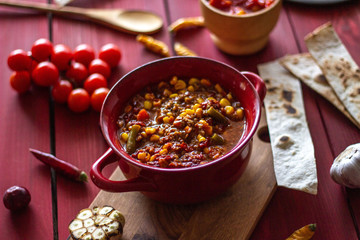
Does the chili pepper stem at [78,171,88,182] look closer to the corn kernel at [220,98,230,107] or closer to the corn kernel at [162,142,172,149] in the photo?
the corn kernel at [162,142,172,149]

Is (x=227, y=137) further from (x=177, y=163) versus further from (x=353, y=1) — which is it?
(x=353, y=1)

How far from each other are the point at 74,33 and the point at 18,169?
4.18 feet

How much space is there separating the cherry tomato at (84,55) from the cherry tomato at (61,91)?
0.81 ft

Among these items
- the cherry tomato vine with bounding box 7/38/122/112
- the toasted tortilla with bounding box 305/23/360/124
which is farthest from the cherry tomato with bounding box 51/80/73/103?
the toasted tortilla with bounding box 305/23/360/124

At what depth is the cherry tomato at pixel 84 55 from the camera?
127 inches

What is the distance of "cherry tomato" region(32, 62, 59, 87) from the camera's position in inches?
120

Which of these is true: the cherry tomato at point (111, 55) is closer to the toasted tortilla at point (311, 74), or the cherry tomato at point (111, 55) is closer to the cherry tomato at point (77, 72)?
the cherry tomato at point (77, 72)

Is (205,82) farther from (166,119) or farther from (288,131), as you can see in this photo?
(288,131)

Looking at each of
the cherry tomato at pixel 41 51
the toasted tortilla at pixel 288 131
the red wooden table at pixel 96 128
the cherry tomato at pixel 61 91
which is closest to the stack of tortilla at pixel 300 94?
the toasted tortilla at pixel 288 131

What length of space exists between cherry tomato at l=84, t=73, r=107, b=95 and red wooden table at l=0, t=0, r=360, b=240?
158 millimetres

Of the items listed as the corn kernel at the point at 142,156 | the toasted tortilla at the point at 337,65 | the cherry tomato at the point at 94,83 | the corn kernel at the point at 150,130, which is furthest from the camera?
the cherry tomato at the point at 94,83

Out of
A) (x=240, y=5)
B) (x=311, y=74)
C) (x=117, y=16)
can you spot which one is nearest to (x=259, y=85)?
(x=311, y=74)

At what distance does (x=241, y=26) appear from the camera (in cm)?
306

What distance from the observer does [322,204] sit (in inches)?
97.8
